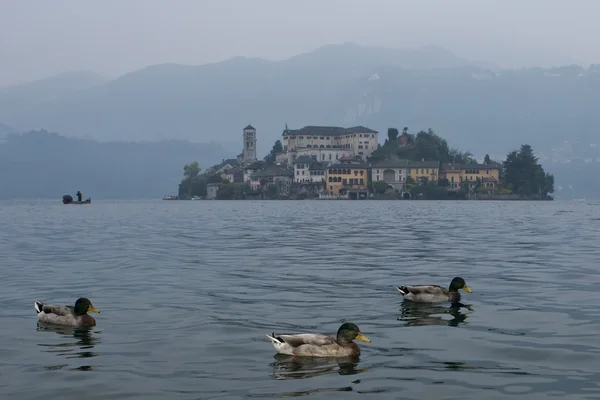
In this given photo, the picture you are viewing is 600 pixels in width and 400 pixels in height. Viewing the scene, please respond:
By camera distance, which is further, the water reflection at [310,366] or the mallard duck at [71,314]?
the mallard duck at [71,314]

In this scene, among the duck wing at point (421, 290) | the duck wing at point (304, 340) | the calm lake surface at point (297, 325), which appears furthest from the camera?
the duck wing at point (421, 290)

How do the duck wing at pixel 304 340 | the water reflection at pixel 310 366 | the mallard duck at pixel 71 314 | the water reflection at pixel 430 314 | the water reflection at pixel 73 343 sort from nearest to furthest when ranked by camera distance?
the water reflection at pixel 310 366, the duck wing at pixel 304 340, the water reflection at pixel 73 343, the mallard duck at pixel 71 314, the water reflection at pixel 430 314

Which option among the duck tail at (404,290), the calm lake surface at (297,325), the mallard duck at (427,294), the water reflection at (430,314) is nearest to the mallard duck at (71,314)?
the calm lake surface at (297,325)

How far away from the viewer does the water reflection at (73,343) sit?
14324 millimetres

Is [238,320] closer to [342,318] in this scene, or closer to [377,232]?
[342,318]

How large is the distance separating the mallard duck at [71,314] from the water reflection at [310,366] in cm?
502

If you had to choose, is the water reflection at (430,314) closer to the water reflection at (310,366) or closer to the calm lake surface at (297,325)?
the calm lake surface at (297,325)

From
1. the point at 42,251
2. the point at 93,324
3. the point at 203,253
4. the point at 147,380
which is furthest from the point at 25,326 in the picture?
the point at 42,251

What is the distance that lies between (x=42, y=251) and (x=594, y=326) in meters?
27.8

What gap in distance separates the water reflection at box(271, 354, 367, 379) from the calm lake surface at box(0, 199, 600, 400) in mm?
49

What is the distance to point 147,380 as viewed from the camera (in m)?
12.5

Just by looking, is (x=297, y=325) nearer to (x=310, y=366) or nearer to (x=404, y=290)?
(x=310, y=366)

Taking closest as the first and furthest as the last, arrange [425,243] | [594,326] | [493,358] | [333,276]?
[493,358] → [594,326] → [333,276] → [425,243]

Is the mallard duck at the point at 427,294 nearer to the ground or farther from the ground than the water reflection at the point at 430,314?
farther from the ground
